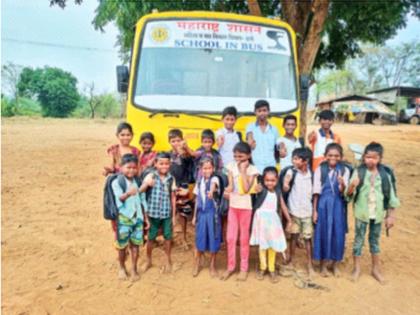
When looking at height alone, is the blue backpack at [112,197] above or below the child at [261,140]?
below

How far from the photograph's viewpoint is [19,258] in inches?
153

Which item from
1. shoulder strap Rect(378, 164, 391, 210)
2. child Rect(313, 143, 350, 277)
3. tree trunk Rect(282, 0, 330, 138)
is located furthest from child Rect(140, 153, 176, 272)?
tree trunk Rect(282, 0, 330, 138)

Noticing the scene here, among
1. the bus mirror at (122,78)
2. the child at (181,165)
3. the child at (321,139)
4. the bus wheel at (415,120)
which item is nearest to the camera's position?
the child at (181,165)

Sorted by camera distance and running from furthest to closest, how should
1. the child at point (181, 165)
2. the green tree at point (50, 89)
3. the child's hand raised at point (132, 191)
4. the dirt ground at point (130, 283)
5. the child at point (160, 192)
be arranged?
the green tree at point (50, 89)
the child at point (181, 165)
the child at point (160, 192)
the child's hand raised at point (132, 191)
the dirt ground at point (130, 283)

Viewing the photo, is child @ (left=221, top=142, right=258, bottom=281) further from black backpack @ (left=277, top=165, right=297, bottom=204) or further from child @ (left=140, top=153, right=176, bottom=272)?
child @ (left=140, top=153, right=176, bottom=272)

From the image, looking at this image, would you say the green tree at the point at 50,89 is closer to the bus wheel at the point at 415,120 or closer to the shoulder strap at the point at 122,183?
the bus wheel at the point at 415,120

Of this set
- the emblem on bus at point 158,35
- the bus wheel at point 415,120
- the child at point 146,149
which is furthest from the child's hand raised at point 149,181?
the bus wheel at point 415,120

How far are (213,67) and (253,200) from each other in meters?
1.69

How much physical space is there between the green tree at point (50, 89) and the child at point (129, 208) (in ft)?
101

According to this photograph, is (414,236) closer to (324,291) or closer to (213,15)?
(324,291)

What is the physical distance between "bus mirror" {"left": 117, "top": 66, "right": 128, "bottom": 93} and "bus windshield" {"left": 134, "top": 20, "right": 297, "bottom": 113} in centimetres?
23

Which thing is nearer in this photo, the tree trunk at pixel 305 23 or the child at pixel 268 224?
the child at pixel 268 224

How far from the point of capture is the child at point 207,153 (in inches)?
141

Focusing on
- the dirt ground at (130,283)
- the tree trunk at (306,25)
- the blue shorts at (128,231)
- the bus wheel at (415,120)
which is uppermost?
the tree trunk at (306,25)
